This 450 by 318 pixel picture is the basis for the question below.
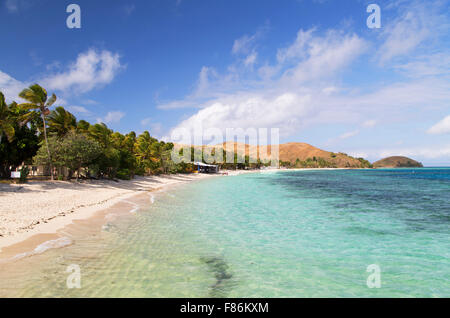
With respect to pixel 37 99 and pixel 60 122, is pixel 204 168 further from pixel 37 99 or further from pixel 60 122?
pixel 37 99

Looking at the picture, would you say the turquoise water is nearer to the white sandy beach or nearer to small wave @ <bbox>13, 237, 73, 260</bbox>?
small wave @ <bbox>13, 237, 73, 260</bbox>

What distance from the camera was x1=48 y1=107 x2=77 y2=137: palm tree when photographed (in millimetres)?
33281

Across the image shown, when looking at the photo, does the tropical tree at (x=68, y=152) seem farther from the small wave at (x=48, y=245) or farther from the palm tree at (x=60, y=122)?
the small wave at (x=48, y=245)

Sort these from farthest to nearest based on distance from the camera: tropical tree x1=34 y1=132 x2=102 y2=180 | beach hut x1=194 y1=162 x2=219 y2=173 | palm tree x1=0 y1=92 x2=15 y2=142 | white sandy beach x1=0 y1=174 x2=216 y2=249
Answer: beach hut x1=194 y1=162 x2=219 y2=173 → tropical tree x1=34 y1=132 x2=102 y2=180 → palm tree x1=0 y1=92 x2=15 y2=142 → white sandy beach x1=0 y1=174 x2=216 y2=249

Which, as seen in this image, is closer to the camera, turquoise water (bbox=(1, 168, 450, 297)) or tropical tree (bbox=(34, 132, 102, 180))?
turquoise water (bbox=(1, 168, 450, 297))

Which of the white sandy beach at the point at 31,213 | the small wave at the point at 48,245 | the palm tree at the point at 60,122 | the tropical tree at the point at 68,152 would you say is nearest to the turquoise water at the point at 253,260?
the small wave at the point at 48,245

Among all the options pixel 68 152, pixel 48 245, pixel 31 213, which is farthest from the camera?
pixel 68 152

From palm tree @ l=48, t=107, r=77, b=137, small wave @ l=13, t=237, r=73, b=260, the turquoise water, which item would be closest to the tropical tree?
palm tree @ l=48, t=107, r=77, b=137

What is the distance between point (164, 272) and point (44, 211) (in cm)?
1144

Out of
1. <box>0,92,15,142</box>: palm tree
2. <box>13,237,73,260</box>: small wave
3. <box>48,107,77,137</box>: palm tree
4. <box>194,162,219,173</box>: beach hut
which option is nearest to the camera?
<box>13,237,73,260</box>: small wave

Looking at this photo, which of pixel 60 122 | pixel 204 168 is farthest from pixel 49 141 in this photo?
pixel 204 168

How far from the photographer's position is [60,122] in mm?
33719

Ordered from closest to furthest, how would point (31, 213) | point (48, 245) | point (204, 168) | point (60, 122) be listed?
point (48, 245) < point (31, 213) < point (60, 122) < point (204, 168)
